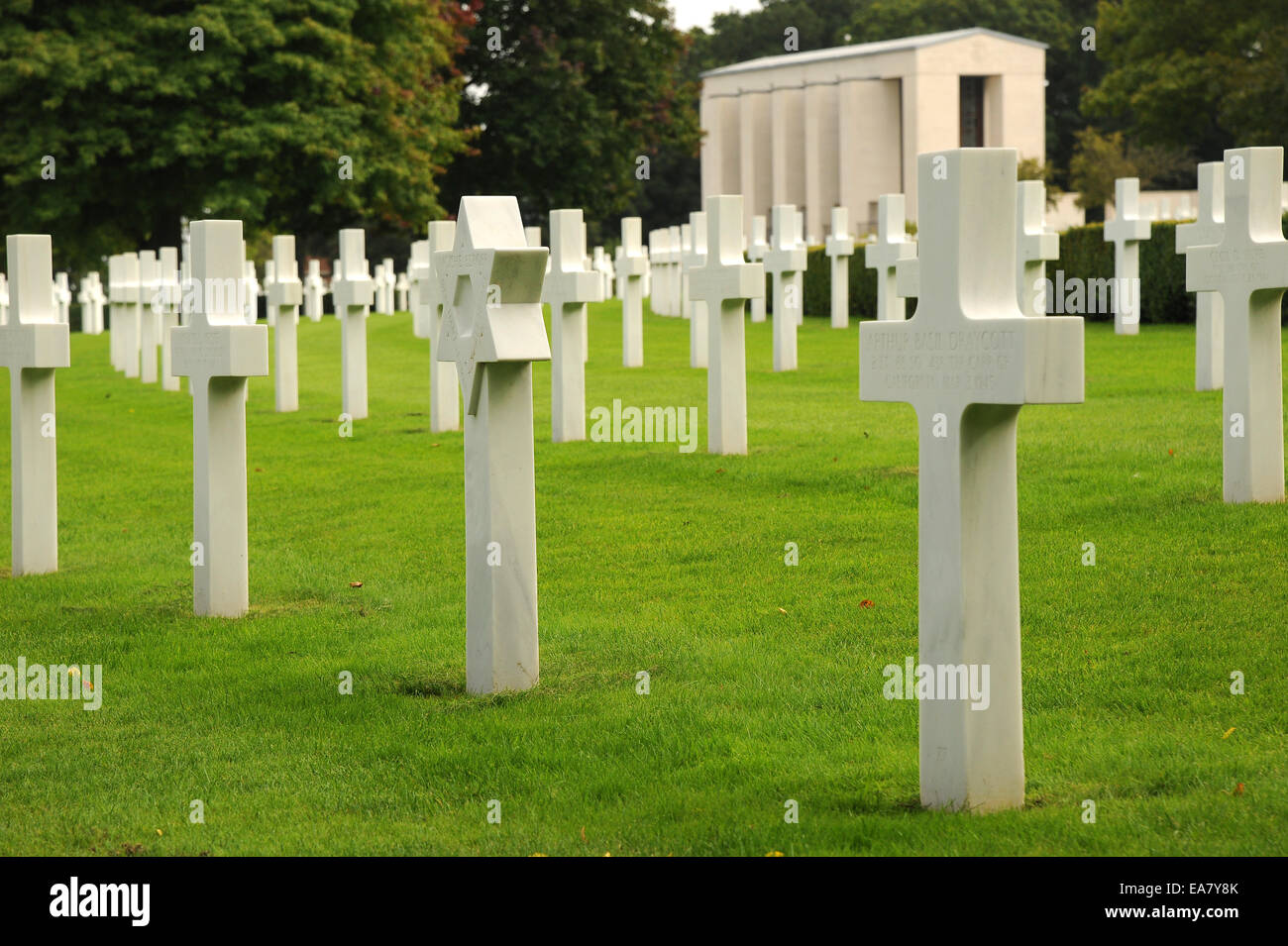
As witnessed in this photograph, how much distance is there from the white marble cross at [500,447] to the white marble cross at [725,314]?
5543 millimetres

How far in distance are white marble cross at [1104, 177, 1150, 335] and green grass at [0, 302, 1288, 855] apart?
849cm

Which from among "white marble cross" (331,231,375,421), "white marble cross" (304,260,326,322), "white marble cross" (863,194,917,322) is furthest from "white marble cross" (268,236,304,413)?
"white marble cross" (304,260,326,322)

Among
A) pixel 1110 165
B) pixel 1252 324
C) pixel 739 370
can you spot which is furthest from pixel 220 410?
pixel 1110 165

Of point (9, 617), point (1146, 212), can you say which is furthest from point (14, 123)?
point (9, 617)

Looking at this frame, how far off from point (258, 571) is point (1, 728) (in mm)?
3053

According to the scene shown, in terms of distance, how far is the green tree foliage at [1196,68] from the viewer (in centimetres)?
3841

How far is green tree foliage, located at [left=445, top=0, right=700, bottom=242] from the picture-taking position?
44.6m

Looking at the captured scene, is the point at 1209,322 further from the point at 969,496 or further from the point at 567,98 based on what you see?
the point at 567,98

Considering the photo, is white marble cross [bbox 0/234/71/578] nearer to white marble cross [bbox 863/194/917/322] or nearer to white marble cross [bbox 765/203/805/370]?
white marble cross [bbox 765/203/805/370]

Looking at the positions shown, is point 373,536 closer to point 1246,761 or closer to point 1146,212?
point 1246,761

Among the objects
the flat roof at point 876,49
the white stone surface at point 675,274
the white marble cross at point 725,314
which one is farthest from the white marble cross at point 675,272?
the flat roof at point 876,49

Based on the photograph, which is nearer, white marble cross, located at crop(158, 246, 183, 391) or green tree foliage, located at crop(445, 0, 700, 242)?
white marble cross, located at crop(158, 246, 183, 391)

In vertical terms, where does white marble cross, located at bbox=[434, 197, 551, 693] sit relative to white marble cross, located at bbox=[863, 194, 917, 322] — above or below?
below

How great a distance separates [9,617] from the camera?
8.35 m
